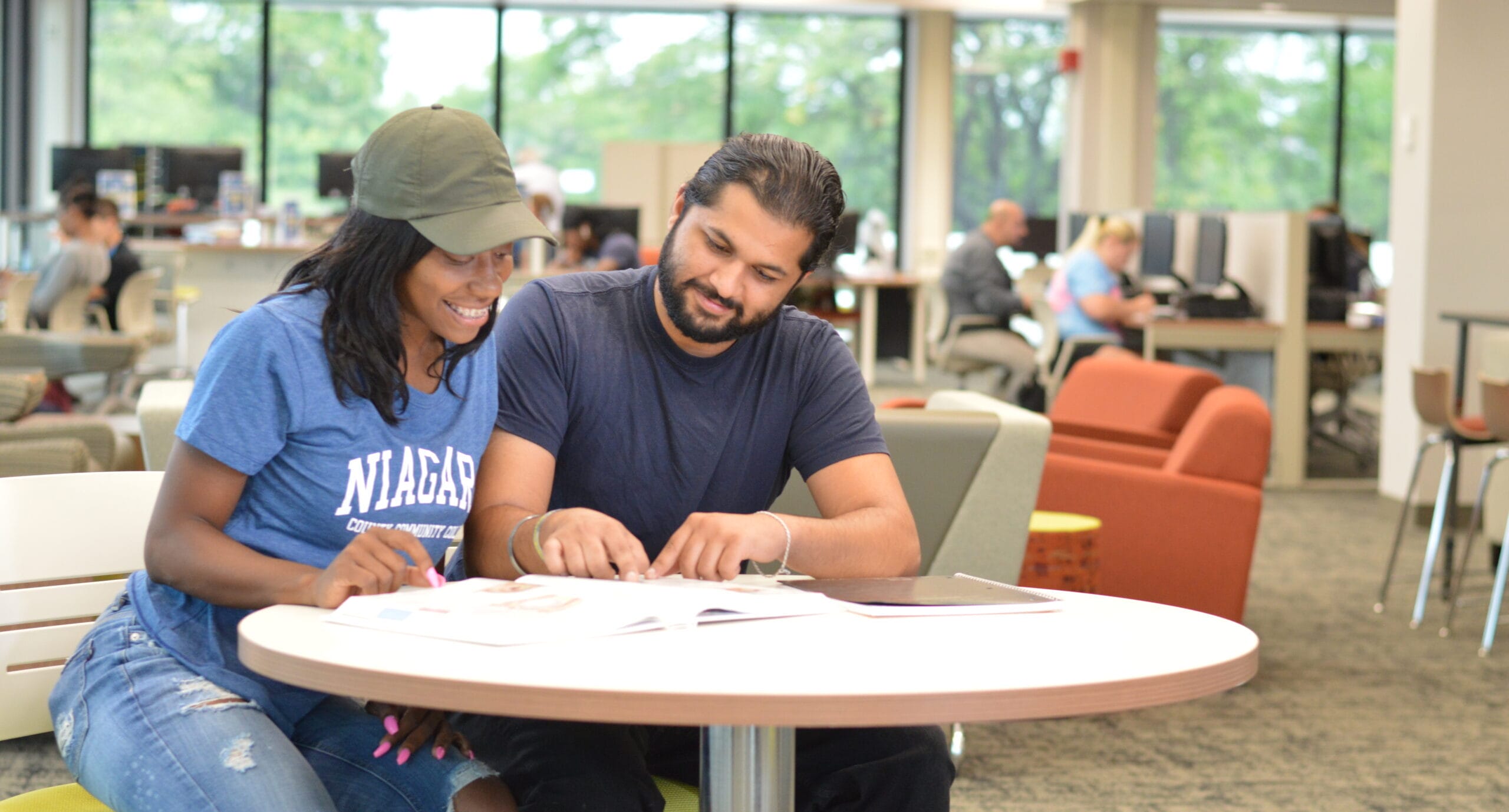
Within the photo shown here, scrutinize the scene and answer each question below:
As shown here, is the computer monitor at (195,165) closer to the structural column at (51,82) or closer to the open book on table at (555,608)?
the structural column at (51,82)

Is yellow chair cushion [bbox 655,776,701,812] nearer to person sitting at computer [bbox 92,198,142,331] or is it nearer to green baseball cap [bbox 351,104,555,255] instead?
green baseball cap [bbox 351,104,555,255]

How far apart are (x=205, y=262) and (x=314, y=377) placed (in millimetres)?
8500

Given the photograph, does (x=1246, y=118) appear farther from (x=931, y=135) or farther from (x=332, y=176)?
(x=332, y=176)

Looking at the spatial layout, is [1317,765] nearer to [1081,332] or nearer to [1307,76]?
[1081,332]

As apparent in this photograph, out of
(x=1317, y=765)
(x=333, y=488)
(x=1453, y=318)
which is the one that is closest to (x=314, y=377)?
(x=333, y=488)

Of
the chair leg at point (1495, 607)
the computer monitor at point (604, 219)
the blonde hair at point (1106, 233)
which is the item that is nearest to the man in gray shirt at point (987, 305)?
the blonde hair at point (1106, 233)

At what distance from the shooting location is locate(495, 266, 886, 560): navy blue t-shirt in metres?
1.85

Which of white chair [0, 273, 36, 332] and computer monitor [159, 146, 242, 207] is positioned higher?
computer monitor [159, 146, 242, 207]

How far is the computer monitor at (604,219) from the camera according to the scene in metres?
9.23

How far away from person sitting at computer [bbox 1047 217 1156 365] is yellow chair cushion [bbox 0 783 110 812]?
6.38 m

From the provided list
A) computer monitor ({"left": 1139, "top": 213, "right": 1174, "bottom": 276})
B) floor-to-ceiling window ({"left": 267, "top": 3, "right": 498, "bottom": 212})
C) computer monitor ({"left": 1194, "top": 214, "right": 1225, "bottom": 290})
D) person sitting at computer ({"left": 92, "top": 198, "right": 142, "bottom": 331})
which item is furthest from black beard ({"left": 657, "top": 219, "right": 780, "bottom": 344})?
floor-to-ceiling window ({"left": 267, "top": 3, "right": 498, "bottom": 212})

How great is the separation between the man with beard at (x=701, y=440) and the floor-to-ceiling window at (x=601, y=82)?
11.9 metres

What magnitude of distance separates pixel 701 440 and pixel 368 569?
577 mm

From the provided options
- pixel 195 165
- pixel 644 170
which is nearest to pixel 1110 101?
pixel 644 170
